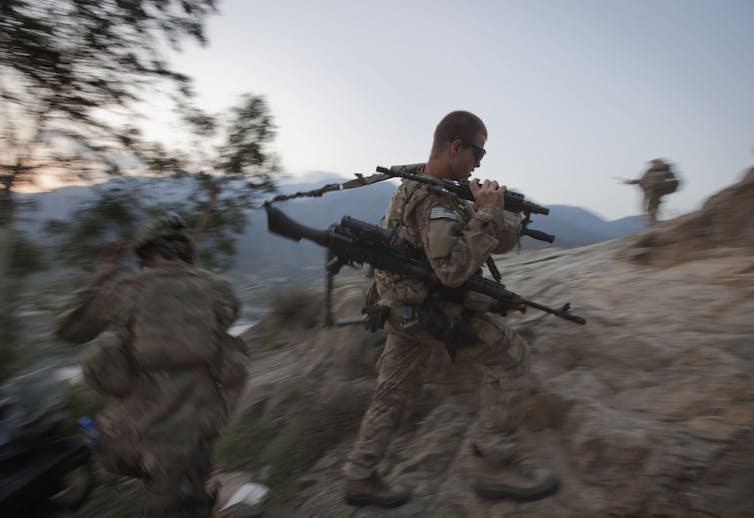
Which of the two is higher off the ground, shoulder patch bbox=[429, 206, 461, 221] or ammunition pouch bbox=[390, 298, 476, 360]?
shoulder patch bbox=[429, 206, 461, 221]

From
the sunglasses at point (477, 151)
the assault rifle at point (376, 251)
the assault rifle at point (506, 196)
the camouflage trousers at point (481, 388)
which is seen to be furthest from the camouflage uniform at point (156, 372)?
the sunglasses at point (477, 151)

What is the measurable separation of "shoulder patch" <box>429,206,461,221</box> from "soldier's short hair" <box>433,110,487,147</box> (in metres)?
0.43

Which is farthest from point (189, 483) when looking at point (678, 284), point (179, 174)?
point (179, 174)

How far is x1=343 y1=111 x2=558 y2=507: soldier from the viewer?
2.39 metres

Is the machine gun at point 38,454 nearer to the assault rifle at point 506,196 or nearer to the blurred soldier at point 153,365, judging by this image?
the blurred soldier at point 153,365

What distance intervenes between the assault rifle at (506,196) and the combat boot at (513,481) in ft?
4.19

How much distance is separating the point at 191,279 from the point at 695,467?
2.46m

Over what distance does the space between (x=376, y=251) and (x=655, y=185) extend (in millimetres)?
6970

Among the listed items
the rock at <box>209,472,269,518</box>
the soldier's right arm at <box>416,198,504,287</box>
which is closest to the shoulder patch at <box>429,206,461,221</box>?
the soldier's right arm at <box>416,198,504,287</box>

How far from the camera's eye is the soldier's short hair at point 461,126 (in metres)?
2.48

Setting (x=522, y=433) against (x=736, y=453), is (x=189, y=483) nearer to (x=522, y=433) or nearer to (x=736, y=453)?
(x=522, y=433)

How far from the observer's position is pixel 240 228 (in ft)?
25.8

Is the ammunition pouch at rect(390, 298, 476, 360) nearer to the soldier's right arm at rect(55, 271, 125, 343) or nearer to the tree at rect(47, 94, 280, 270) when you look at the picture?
the soldier's right arm at rect(55, 271, 125, 343)

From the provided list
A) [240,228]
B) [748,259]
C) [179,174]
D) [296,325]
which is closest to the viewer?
[748,259]
